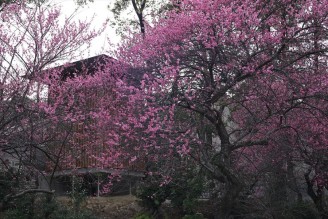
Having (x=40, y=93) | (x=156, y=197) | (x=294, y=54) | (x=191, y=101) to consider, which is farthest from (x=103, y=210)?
(x=294, y=54)

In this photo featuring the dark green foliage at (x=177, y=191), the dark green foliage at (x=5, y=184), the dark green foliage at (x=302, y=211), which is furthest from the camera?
the dark green foliage at (x=5, y=184)

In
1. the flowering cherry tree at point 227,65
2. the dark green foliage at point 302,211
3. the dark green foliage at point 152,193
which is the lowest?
the dark green foliage at point 302,211

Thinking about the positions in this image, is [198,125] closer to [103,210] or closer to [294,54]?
[294,54]

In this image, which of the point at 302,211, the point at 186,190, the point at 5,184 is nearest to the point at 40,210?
the point at 5,184

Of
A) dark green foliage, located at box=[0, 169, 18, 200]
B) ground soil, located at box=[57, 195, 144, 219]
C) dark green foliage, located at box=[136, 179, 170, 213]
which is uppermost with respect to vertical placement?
dark green foliage, located at box=[0, 169, 18, 200]

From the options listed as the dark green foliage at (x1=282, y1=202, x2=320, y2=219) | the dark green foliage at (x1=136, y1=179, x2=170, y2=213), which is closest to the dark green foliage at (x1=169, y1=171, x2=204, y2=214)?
the dark green foliage at (x1=136, y1=179, x2=170, y2=213)

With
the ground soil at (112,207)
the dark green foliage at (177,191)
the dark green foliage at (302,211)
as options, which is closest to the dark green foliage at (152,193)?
the dark green foliage at (177,191)

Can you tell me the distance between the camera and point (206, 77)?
8.12 meters

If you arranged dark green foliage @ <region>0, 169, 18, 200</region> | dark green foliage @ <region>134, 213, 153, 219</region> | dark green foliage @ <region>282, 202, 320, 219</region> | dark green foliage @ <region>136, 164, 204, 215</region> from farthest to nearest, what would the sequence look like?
dark green foliage @ <region>134, 213, 153, 219</region> < dark green foliage @ <region>0, 169, 18, 200</region> < dark green foliage @ <region>136, 164, 204, 215</region> < dark green foliage @ <region>282, 202, 320, 219</region>

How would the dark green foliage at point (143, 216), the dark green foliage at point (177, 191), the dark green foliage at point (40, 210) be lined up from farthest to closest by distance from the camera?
the dark green foliage at point (143, 216), the dark green foliage at point (177, 191), the dark green foliage at point (40, 210)

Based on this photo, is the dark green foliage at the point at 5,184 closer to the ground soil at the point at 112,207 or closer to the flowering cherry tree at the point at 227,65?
the ground soil at the point at 112,207

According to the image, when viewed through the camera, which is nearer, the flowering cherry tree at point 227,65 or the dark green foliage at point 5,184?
the flowering cherry tree at point 227,65

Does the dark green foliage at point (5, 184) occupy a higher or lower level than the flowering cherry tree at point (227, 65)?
lower

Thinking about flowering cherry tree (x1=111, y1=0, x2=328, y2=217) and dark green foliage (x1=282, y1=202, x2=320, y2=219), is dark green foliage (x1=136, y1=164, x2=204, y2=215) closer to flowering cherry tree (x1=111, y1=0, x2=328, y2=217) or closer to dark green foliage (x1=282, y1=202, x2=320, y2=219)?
flowering cherry tree (x1=111, y1=0, x2=328, y2=217)
